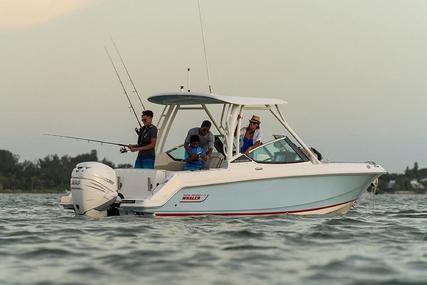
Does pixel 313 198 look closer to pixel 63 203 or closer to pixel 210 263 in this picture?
pixel 63 203

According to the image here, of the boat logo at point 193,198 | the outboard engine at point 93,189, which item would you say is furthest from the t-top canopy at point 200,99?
the outboard engine at point 93,189

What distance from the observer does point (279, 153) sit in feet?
47.2

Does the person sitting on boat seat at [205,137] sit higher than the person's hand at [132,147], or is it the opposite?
the person sitting on boat seat at [205,137]

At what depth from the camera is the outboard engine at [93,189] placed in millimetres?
13086

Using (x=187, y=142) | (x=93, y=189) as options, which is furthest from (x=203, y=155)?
(x=93, y=189)

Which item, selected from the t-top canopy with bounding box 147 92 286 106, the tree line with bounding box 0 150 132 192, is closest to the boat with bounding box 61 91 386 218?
the t-top canopy with bounding box 147 92 286 106

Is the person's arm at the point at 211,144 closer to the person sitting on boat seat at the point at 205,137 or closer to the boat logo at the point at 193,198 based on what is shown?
the person sitting on boat seat at the point at 205,137

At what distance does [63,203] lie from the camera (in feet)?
48.5

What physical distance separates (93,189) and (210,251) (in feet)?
13.7

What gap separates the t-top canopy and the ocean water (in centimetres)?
208

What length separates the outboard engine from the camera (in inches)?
515

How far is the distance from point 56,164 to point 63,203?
57.3 m

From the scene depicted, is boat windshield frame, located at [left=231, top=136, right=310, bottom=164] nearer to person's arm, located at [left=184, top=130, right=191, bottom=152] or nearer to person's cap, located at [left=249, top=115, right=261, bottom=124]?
person's cap, located at [left=249, top=115, right=261, bottom=124]

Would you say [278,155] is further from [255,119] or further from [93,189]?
[93,189]
